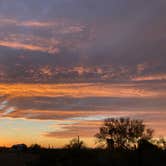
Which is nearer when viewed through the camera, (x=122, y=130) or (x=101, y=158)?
(x=101, y=158)

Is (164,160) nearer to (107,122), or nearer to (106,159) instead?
(106,159)

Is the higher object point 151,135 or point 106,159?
point 151,135

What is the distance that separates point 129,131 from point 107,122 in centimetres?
466

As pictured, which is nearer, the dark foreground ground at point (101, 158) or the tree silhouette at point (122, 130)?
the dark foreground ground at point (101, 158)

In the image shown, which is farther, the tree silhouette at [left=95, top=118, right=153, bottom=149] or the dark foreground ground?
the tree silhouette at [left=95, top=118, right=153, bottom=149]

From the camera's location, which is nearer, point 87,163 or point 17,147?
point 87,163

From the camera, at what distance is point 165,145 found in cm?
4988

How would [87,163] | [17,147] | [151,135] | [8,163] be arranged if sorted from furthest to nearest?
[151,135] → [17,147] → [8,163] → [87,163]

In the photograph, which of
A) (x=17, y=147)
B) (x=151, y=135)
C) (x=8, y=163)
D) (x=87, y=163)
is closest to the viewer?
Answer: (x=87, y=163)

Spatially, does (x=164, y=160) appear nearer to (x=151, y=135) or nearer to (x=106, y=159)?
(x=106, y=159)

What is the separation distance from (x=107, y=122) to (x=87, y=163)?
5785cm

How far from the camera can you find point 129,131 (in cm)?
9544

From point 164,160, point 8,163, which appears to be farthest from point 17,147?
point 164,160

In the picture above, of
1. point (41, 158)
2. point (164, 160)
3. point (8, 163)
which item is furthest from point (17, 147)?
point (164, 160)
